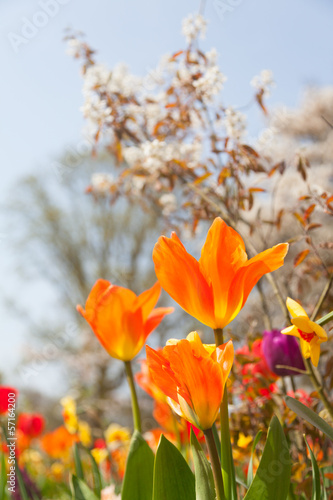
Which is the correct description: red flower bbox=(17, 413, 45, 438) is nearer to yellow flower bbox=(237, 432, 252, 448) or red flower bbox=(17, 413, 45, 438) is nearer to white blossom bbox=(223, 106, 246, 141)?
yellow flower bbox=(237, 432, 252, 448)

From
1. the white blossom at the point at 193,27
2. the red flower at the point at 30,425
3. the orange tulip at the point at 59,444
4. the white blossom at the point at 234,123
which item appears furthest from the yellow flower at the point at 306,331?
the orange tulip at the point at 59,444

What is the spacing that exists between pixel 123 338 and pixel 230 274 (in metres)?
0.23

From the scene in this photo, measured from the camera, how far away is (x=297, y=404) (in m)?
0.42

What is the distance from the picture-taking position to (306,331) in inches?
18.9

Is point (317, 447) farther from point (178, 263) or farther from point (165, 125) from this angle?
point (165, 125)

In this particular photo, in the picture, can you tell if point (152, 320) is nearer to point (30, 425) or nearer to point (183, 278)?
point (183, 278)

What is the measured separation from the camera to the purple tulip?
2.62 feet

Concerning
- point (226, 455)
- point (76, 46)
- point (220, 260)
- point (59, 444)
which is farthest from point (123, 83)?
point (59, 444)

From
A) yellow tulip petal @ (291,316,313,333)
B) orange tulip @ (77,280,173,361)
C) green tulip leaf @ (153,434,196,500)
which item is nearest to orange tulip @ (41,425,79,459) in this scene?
orange tulip @ (77,280,173,361)

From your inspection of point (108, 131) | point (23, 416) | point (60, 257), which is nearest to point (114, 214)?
point (60, 257)

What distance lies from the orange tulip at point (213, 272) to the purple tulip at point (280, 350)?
32cm

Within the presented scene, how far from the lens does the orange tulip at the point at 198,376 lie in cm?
46

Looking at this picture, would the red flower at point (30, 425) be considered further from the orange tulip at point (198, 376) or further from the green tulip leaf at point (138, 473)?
the orange tulip at point (198, 376)

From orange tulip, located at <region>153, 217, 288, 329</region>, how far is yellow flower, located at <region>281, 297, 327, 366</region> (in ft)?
0.17
